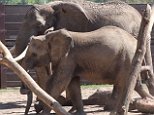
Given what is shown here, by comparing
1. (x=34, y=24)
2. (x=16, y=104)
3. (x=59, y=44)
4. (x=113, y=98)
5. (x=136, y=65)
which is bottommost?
(x=16, y=104)

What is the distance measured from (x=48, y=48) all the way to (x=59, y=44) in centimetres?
22

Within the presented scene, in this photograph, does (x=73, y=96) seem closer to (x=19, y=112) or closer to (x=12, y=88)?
(x=19, y=112)

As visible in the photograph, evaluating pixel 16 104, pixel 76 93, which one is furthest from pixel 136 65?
pixel 16 104

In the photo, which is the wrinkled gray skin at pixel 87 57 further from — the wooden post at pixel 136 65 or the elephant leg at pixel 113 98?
the wooden post at pixel 136 65

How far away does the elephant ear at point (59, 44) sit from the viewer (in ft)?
20.4

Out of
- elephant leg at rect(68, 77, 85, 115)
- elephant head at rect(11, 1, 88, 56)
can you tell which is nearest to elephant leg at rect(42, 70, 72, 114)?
elephant leg at rect(68, 77, 85, 115)

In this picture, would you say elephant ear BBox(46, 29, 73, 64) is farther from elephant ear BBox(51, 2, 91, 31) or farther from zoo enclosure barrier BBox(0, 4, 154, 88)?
zoo enclosure barrier BBox(0, 4, 154, 88)

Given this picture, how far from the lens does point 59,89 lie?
616 centimetres

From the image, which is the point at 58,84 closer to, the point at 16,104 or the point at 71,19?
the point at 71,19

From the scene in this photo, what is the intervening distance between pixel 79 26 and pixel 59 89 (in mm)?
2197

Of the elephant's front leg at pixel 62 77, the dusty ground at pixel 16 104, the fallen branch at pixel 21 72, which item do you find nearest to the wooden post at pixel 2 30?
the dusty ground at pixel 16 104

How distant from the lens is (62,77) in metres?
6.15

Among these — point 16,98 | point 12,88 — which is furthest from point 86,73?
point 12,88

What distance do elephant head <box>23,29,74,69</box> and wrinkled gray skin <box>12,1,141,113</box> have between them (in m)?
1.48
